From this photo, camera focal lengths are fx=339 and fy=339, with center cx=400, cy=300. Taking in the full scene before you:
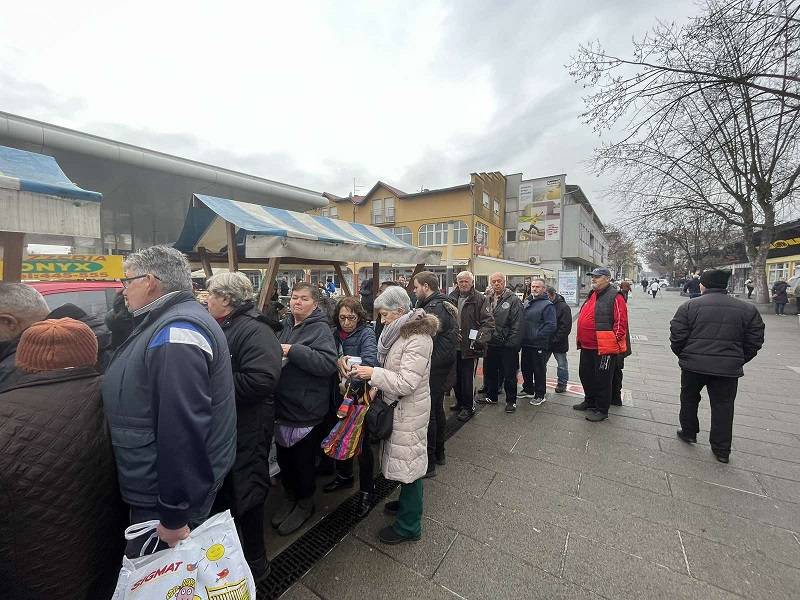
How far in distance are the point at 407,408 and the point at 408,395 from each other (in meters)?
0.09

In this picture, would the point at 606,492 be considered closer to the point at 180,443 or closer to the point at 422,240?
the point at 180,443

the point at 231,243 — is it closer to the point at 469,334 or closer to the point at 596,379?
the point at 469,334

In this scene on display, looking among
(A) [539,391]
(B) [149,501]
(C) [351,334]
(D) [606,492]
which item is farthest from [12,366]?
(A) [539,391]

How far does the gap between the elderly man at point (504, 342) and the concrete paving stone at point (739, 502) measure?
187 cm

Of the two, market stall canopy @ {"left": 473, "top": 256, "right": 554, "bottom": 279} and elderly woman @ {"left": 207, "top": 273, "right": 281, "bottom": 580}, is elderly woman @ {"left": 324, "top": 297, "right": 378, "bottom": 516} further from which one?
market stall canopy @ {"left": 473, "top": 256, "right": 554, "bottom": 279}

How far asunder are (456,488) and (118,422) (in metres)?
2.49

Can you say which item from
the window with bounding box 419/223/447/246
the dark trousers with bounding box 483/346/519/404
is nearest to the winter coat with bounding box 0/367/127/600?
the dark trousers with bounding box 483/346/519/404

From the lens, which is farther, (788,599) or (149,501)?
(788,599)

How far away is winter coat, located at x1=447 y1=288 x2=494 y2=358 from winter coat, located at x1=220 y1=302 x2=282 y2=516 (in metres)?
2.60

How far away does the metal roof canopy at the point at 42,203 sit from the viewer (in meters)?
1.65

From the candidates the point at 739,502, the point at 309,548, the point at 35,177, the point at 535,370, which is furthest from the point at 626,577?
the point at 35,177

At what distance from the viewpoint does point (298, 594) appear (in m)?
1.91

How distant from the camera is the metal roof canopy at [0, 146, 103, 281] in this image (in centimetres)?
165

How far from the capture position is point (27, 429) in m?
1.15
